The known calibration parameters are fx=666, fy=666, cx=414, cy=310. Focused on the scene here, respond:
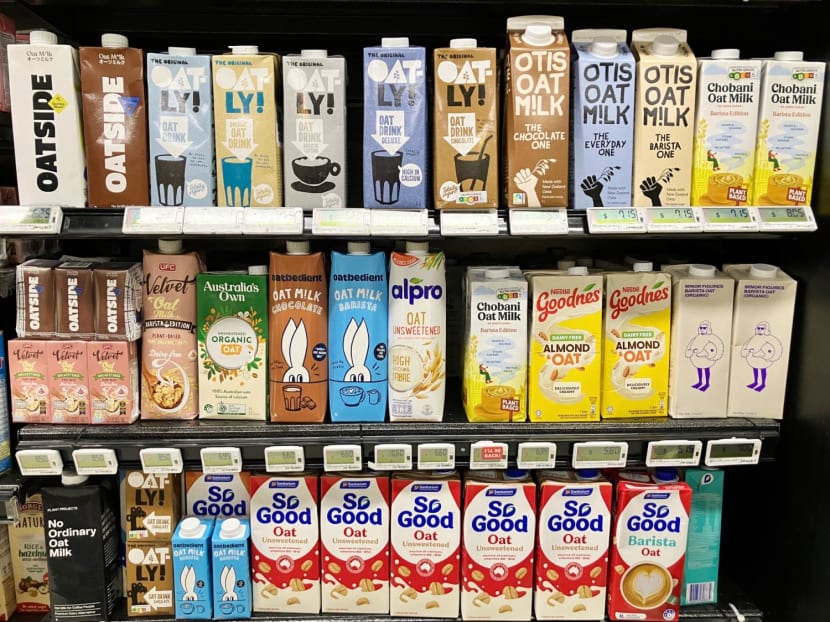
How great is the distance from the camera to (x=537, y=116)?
1.52m

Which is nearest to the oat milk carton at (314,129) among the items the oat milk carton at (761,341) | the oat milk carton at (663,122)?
the oat milk carton at (663,122)

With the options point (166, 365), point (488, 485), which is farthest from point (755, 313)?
point (166, 365)

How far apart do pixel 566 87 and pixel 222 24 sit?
973 mm

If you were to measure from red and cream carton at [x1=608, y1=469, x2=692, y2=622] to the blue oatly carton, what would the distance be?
1.30 m

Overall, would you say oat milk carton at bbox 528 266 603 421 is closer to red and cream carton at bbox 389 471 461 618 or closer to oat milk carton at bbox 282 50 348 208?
red and cream carton at bbox 389 471 461 618

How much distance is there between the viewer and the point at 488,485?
171cm

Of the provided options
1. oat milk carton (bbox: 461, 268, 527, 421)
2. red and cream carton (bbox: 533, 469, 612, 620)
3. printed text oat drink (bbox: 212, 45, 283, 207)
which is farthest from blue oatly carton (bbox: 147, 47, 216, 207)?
red and cream carton (bbox: 533, 469, 612, 620)

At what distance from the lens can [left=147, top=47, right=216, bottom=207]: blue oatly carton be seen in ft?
4.98

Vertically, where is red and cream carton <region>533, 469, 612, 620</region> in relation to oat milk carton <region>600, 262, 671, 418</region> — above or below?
below

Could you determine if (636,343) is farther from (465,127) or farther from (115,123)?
(115,123)

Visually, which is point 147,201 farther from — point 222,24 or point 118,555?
point 118,555

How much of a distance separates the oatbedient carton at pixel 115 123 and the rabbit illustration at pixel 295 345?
0.45 metres

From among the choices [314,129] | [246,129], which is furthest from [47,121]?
[314,129]

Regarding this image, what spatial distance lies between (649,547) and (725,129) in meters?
1.07
